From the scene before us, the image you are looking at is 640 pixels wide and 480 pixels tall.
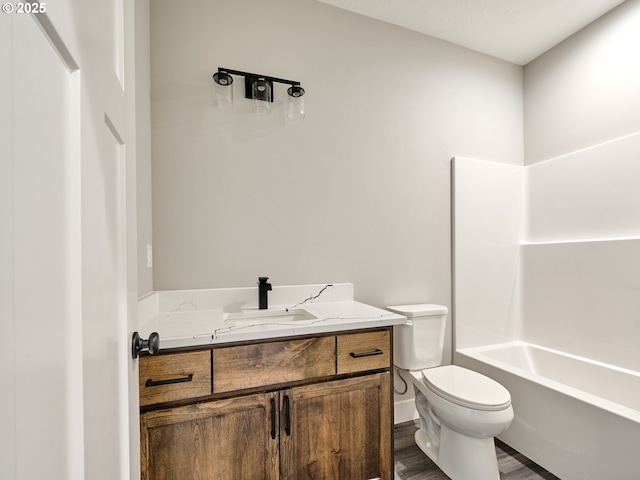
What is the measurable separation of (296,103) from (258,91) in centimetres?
24

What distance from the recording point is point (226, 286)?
174 cm

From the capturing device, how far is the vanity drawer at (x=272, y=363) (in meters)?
1.18

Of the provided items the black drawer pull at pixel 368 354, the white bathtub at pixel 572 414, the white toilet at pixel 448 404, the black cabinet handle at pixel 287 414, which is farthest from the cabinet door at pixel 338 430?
the white bathtub at pixel 572 414

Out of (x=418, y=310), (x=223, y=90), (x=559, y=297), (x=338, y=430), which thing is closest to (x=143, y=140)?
(x=223, y=90)

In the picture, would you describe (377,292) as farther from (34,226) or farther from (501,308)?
(34,226)

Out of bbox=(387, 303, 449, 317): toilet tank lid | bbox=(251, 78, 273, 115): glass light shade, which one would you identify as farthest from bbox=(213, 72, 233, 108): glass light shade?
bbox=(387, 303, 449, 317): toilet tank lid

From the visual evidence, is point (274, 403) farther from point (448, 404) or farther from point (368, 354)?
point (448, 404)

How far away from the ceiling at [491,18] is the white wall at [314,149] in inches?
3.4

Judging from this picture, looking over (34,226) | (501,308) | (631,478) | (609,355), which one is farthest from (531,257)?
(34,226)

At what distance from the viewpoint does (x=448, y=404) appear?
5.09ft

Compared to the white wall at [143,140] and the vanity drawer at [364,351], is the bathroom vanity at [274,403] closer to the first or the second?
the vanity drawer at [364,351]

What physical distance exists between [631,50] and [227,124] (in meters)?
2.63

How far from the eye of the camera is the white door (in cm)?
27

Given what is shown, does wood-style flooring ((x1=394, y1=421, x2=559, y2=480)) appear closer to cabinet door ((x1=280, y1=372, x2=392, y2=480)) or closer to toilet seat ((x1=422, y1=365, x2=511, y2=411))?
cabinet door ((x1=280, y1=372, x2=392, y2=480))
